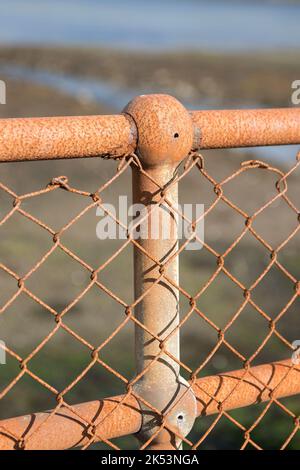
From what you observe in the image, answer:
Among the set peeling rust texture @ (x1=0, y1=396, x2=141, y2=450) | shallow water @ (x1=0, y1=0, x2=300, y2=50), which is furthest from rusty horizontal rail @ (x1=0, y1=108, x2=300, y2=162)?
shallow water @ (x1=0, y1=0, x2=300, y2=50)

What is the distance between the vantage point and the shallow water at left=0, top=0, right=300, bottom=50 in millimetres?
17844

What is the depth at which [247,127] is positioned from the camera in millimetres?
1779

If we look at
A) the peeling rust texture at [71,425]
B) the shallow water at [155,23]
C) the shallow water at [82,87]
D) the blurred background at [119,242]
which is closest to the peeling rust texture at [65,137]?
the peeling rust texture at [71,425]

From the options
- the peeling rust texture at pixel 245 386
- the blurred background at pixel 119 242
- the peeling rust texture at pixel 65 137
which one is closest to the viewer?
the peeling rust texture at pixel 65 137

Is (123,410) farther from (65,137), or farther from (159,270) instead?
(65,137)

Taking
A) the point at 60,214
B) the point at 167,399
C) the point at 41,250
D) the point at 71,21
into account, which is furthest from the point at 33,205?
the point at 71,21

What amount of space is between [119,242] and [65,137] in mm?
4208

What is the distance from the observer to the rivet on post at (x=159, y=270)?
165 cm

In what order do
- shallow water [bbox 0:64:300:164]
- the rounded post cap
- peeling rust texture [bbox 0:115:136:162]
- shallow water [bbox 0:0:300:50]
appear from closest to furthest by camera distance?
1. peeling rust texture [bbox 0:115:136:162]
2. the rounded post cap
3. shallow water [bbox 0:64:300:164]
4. shallow water [bbox 0:0:300:50]

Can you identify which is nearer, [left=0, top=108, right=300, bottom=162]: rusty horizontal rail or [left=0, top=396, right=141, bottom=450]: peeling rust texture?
[left=0, top=108, right=300, bottom=162]: rusty horizontal rail

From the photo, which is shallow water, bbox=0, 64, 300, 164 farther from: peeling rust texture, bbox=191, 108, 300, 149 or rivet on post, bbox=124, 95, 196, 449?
rivet on post, bbox=124, 95, 196, 449

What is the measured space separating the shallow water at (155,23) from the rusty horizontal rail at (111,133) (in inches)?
601

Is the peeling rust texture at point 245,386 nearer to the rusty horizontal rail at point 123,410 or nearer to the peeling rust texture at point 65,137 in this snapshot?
the rusty horizontal rail at point 123,410

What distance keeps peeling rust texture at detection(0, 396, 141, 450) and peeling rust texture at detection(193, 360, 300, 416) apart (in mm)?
160
